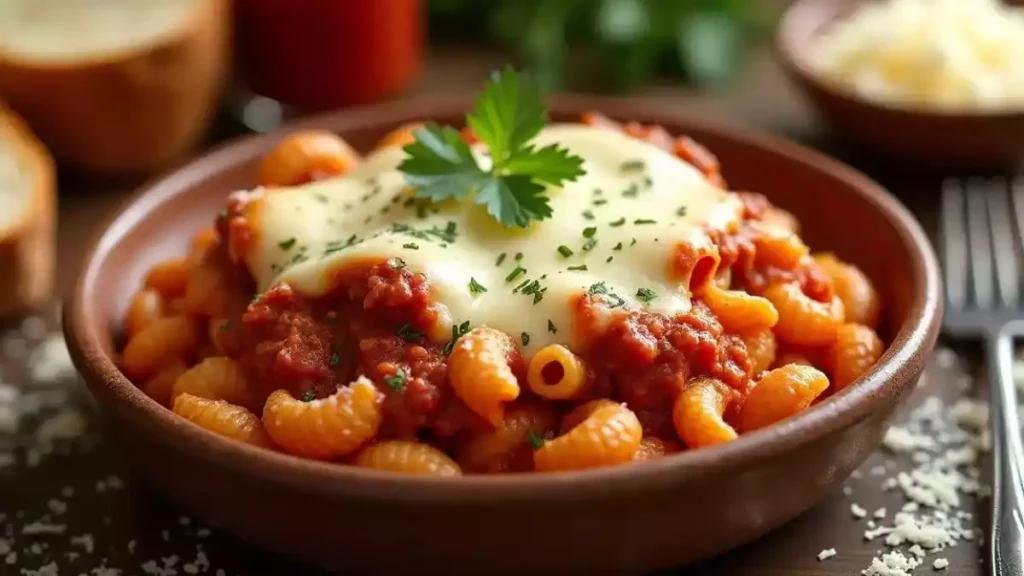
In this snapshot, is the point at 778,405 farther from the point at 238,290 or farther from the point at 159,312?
the point at 159,312

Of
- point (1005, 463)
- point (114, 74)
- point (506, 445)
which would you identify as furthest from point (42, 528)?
point (1005, 463)

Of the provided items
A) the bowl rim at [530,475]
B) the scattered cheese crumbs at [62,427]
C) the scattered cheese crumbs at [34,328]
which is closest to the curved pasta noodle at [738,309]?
the bowl rim at [530,475]

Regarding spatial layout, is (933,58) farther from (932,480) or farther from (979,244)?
(932,480)

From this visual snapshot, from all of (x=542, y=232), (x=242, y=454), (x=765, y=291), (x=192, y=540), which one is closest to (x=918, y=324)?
(x=765, y=291)

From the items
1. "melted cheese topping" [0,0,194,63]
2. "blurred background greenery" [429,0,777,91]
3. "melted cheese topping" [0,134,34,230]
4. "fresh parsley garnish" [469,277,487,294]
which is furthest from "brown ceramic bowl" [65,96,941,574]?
"blurred background greenery" [429,0,777,91]

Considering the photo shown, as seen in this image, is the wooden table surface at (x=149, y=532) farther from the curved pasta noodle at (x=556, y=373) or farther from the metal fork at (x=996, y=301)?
the curved pasta noodle at (x=556, y=373)

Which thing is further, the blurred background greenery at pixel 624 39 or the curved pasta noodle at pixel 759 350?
the blurred background greenery at pixel 624 39
